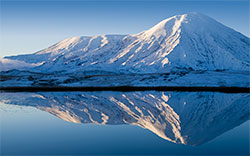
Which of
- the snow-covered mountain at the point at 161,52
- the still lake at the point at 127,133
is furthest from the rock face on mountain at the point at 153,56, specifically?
the still lake at the point at 127,133

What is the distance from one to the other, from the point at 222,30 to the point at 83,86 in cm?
11257

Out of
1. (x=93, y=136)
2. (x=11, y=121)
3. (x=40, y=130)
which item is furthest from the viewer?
(x=11, y=121)

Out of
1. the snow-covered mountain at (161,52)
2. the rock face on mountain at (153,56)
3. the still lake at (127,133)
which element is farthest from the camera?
the snow-covered mountain at (161,52)

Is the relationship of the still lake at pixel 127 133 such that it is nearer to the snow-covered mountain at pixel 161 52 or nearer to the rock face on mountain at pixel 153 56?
the rock face on mountain at pixel 153 56

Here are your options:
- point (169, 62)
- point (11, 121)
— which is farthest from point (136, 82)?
point (11, 121)

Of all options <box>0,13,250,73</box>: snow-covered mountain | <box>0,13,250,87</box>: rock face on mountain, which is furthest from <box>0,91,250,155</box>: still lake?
<box>0,13,250,73</box>: snow-covered mountain

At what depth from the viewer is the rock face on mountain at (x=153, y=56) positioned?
13475 cm

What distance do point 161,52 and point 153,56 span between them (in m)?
5.32

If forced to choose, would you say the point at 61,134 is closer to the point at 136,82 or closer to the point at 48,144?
the point at 48,144

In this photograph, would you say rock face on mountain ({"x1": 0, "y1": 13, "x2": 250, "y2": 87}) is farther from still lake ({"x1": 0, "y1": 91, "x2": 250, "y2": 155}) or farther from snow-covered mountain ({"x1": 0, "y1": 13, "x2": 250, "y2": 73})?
still lake ({"x1": 0, "y1": 91, "x2": 250, "y2": 155})

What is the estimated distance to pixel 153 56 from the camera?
495ft

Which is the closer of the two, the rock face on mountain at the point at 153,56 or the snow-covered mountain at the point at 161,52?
the rock face on mountain at the point at 153,56

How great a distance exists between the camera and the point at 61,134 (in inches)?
989

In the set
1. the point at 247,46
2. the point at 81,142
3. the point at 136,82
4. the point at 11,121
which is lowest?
the point at 247,46
